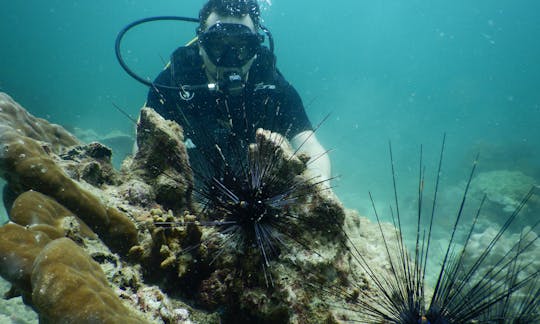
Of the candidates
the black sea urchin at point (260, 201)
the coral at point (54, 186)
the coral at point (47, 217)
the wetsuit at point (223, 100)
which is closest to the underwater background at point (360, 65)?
the wetsuit at point (223, 100)

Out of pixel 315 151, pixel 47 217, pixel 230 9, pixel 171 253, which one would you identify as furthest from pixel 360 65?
pixel 47 217

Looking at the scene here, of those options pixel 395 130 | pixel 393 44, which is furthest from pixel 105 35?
pixel 395 130

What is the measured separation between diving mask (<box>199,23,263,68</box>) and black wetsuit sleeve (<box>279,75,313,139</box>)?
0.84m

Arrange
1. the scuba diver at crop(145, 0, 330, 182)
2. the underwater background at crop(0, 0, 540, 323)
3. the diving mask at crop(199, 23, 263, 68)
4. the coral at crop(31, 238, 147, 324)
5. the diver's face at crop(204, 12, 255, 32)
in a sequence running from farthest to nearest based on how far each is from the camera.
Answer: the underwater background at crop(0, 0, 540, 323), the diver's face at crop(204, 12, 255, 32), the diving mask at crop(199, 23, 263, 68), the scuba diver at crop(145, 0, 330, 182), the coral at crop(31, 238, 147, 324)

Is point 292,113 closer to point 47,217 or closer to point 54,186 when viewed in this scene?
point 54,186

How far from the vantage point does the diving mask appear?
468 centimetres

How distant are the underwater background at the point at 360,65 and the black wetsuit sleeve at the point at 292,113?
22.4 meters

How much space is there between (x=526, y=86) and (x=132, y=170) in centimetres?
10830

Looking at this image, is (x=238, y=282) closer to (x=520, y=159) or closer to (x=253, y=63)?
(x=253, y=63)

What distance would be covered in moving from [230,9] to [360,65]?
395ft

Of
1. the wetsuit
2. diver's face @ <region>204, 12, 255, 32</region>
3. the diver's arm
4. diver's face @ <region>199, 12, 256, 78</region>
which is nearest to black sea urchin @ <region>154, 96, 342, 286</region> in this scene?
the diver's arm

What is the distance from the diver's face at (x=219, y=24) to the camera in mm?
4725

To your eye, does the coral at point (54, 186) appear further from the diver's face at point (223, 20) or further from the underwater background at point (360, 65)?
A: the underwater background at point (360, 65)

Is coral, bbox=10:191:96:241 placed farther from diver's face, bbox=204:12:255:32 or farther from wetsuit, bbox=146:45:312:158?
diver's face, bbox=204:12:255:32
